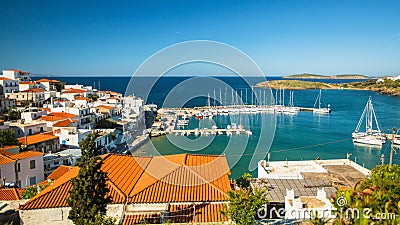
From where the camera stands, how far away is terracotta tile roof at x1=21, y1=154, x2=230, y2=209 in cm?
791

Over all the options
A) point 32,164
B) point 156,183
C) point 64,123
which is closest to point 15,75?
point 64,123

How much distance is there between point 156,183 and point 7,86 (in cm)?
3581

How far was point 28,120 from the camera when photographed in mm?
24750

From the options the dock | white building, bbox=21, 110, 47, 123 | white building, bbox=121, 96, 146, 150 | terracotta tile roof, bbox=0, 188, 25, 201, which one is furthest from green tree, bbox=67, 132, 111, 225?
the dock

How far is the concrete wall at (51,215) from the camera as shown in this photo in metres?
7.71

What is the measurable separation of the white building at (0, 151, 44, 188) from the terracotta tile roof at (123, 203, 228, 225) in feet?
30.9

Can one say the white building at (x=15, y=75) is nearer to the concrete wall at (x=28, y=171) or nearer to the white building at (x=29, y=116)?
the white building at (x=29, y=116)

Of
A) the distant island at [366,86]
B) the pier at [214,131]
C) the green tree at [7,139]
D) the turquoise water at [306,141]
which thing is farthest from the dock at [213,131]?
the distant island at [366,86]

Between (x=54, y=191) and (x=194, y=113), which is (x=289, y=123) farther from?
(x=54, y=191)

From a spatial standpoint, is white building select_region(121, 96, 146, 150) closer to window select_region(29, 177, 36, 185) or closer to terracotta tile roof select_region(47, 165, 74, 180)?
window select_region(29, 177, 36, 185)

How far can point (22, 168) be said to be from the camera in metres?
14.8

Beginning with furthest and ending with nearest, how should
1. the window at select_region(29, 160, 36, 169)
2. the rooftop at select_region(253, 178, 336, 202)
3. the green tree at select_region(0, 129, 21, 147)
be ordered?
the green tree at select_region(0, 129, 21, 147) → the window at select_region(29, 160, 36, 169) → the rooftop at select_region(253, 178, 336, 202)

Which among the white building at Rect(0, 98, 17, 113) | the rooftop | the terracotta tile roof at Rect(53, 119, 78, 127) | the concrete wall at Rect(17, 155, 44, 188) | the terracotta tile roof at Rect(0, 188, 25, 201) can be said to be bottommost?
the concrete wall at Rect(17, 155, 44, 188)

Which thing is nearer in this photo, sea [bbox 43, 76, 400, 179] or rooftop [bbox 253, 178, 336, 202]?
rooftop [bbox 253, 178, 336, 202]
